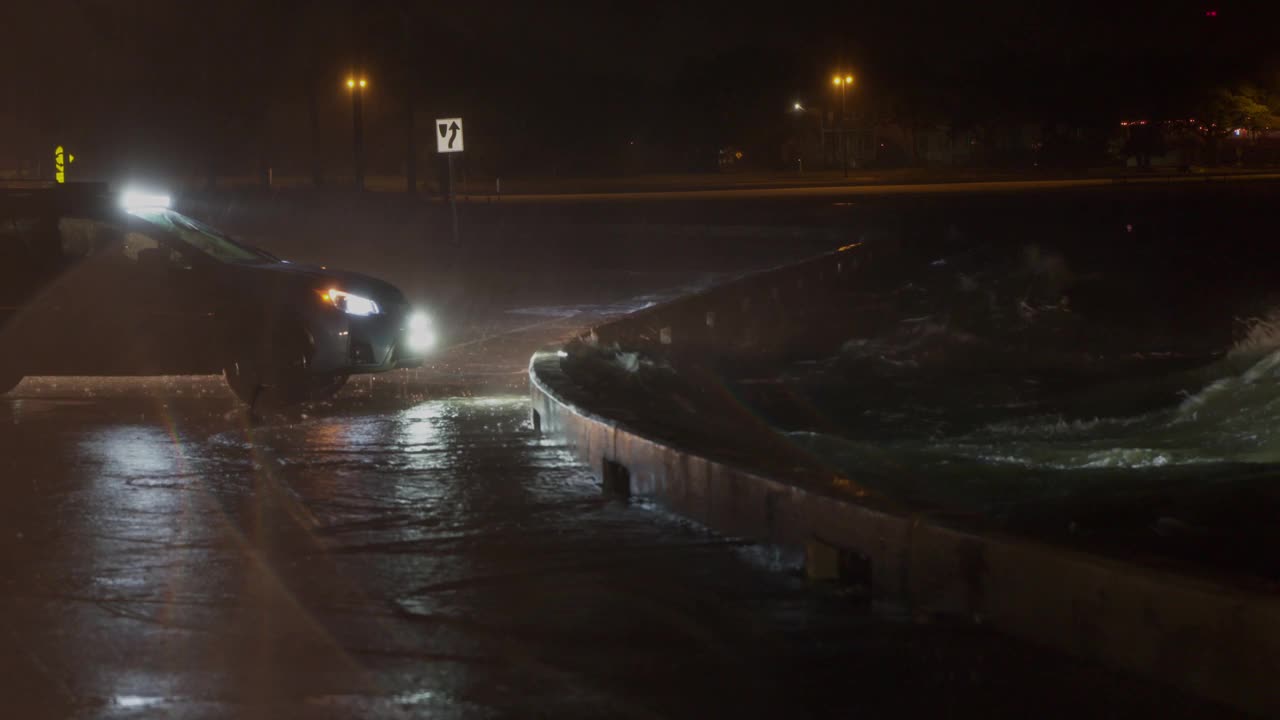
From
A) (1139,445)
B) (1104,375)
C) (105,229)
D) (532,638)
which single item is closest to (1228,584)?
(532,638)

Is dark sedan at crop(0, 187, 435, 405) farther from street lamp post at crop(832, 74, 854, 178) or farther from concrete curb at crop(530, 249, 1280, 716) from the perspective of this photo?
street lamp post at crop(832, 74, 854, 178)

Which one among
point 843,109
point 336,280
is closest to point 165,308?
point 336,280

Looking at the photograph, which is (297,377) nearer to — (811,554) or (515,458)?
(515,458)

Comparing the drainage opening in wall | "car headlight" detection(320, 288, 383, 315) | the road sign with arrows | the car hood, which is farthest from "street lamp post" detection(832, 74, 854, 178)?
the drainage opening in wall

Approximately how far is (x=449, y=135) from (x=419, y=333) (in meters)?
14.1

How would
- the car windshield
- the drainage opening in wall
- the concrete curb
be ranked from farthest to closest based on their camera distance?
the car windshield, the drainage opening in wall, the concrete curb

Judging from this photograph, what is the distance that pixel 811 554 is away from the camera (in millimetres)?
6672

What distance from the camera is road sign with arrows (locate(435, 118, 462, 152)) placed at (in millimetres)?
25656

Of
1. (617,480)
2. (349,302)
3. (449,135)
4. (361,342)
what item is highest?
(449,135)

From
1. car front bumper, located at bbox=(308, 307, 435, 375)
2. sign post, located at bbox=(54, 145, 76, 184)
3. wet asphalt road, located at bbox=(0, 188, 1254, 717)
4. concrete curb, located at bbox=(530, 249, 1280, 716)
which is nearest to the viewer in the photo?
concrete curb, located at bbox=(530, 249, 1280, 716)

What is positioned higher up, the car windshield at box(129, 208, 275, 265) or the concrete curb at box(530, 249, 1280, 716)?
the car windshield at box(129, 208, 275, 265)

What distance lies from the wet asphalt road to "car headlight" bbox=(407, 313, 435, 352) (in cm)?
190

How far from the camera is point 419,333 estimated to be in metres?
12.3

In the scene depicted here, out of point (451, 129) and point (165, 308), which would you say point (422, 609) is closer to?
point (165, 308)
